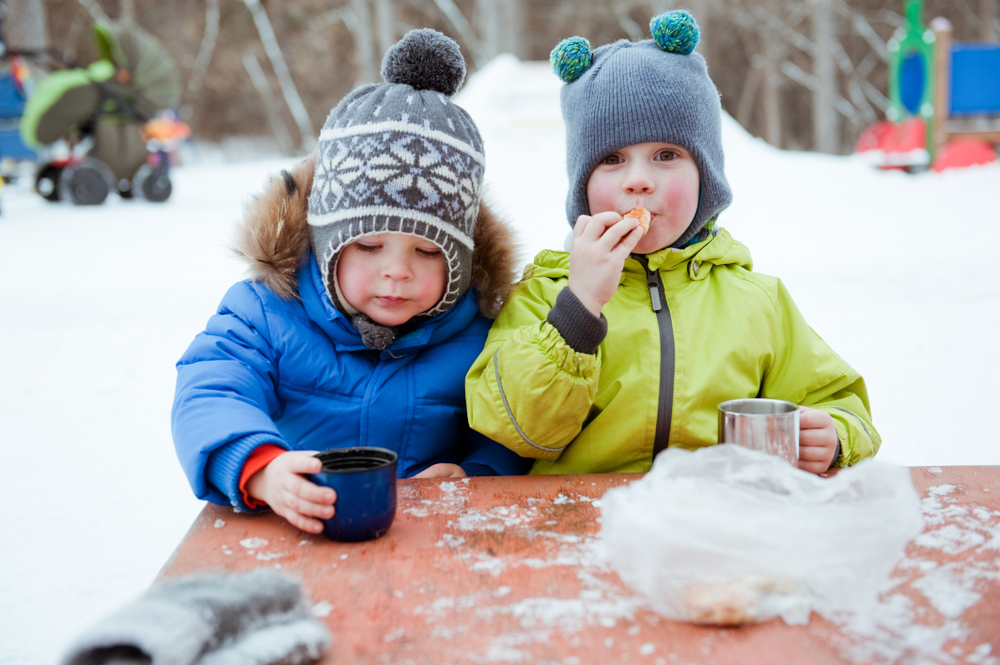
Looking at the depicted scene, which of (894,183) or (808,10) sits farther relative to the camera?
(808,10)

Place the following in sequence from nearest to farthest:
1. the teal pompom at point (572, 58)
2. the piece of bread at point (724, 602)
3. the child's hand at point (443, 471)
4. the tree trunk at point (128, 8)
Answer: the piece of bread at point (724, 602) < the child's hand at point (443, 471) < the teal pompom at point (572, 58) < the tree trunk at point (128, 8)

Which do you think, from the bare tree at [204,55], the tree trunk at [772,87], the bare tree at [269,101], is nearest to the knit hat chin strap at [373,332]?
the tree trunk at [772,87]

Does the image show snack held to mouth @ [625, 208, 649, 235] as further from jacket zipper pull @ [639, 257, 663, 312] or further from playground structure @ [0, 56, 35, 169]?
playground structure @ [0, 56, 35, 169]

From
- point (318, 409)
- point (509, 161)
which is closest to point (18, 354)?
point (318, 409)

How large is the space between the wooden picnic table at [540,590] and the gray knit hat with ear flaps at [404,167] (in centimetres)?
49

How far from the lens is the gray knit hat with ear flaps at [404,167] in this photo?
138 centimetres

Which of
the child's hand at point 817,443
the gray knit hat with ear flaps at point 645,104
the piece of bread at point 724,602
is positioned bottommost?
the child's hand at point 817,443

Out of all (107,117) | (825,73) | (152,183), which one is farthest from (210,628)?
(825,73)

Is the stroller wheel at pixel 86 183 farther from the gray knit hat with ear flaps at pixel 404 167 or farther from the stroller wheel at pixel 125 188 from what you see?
the gray knit hat with ear flaps at pixel 404 167

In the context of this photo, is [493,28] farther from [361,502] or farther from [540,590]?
[540,590]

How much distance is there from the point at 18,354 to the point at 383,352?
9.53ft

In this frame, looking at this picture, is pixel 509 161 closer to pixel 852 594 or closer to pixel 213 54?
pixel 852 594

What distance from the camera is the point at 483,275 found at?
5.16 feet

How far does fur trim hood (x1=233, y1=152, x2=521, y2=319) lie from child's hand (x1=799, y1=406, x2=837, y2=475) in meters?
0.60
